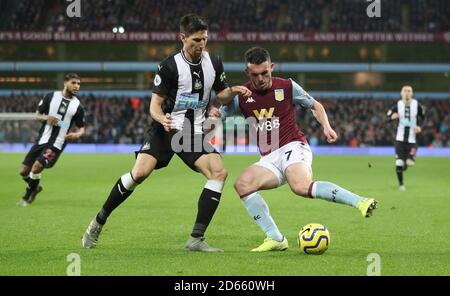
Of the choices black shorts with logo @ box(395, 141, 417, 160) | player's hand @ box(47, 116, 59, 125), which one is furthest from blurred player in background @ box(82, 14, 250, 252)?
black shorts with logo @ box(395, 141, 417, 160)

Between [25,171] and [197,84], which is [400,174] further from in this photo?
[197,84]

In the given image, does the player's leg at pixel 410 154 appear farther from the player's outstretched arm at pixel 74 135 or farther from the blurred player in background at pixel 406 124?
the player's outstretched arm at pixel 74 135

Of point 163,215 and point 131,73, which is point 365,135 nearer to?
point 131,73

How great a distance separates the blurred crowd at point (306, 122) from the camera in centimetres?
3675

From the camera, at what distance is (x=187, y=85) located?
800 centimetres

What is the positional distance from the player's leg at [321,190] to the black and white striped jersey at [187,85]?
1.10m

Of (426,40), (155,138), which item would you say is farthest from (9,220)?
(426,40)

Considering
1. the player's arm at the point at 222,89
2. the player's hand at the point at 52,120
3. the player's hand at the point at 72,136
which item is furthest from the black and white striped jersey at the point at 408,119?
the player's arm at the point at 222,89

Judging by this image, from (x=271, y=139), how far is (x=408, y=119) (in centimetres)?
967

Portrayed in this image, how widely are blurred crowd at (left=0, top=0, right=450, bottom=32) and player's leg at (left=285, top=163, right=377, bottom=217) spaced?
35.7m

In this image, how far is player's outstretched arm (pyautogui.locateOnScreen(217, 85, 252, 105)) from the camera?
310 inches

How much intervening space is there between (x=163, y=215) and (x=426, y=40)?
1301 inches
